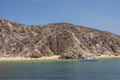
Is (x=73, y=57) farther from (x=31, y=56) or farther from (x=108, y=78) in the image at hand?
(x=108, y=78)

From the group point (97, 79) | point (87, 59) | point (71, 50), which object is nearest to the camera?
point (97, 79)

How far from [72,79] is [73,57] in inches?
4552

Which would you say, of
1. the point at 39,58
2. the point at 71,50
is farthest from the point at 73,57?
the point at 39,58

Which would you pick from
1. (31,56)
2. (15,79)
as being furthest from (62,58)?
(15,79)

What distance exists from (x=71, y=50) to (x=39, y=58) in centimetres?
1989

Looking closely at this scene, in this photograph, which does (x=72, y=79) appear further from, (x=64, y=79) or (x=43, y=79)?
(x=43, y=79)

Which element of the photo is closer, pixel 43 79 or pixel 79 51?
pixel 43 79

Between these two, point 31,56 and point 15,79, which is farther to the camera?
point 31,56

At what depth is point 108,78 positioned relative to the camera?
74.4 meters

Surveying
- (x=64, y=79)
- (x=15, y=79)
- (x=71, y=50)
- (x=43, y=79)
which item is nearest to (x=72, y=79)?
(x=64, y=79)

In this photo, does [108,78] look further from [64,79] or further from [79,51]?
[79,51]

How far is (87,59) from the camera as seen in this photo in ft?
594

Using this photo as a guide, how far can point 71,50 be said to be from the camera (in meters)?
194

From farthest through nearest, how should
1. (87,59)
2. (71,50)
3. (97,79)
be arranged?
(71,50) → (87,59) → (97,79)
